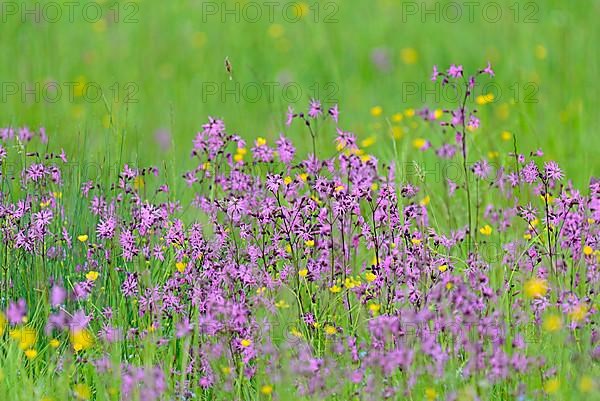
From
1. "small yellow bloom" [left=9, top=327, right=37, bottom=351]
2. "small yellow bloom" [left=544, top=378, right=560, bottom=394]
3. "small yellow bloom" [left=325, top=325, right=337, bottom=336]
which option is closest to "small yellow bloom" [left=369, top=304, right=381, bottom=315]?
"small yellow bloom" [left=325, top=325, right=337, bottom=336]

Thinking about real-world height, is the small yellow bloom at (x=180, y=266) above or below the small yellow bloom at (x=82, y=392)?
above

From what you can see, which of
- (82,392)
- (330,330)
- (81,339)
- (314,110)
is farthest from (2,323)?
(314,110)

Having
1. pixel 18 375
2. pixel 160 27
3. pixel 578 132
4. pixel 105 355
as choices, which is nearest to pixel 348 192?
pixel 105 355

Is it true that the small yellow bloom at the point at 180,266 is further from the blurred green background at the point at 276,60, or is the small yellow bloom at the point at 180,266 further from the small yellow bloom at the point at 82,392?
the blurred green background at the point at 276,60

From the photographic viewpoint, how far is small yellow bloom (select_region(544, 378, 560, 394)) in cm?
275

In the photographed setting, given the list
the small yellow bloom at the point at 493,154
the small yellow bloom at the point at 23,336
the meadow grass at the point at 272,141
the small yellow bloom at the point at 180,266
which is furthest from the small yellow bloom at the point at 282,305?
the small yellow bloom at the point at 493,154

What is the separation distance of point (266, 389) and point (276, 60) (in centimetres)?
545

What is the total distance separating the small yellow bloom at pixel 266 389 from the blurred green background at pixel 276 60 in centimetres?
328

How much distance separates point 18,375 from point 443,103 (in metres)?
4.80

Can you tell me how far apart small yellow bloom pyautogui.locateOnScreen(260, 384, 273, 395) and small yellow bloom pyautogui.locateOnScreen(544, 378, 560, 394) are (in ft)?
2.43

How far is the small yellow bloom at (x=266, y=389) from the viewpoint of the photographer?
9.46 feet

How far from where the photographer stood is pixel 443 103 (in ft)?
24.7

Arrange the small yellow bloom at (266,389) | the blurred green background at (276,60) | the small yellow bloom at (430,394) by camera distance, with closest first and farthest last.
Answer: the small yellow bloom at (430,394) → the small yellow bloom at (266,389) → the blurred green background at (276,60)

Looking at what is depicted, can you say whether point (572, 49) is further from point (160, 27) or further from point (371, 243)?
point (371, 243)
